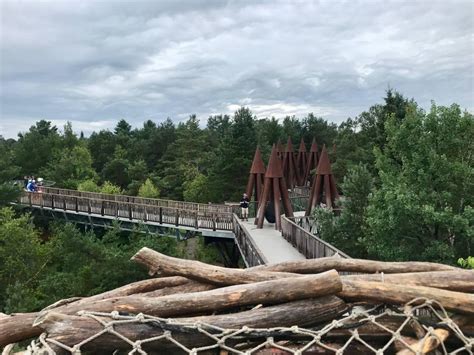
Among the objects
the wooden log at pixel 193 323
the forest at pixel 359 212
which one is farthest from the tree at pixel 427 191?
the wooden log at pixel 193 323

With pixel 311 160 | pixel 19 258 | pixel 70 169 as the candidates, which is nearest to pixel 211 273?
pixel 19 258

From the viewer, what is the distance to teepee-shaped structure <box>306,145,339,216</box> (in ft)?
59.3

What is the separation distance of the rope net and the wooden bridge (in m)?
5.64

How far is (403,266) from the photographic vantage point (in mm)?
2969

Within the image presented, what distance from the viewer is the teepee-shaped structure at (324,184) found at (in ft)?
59.3

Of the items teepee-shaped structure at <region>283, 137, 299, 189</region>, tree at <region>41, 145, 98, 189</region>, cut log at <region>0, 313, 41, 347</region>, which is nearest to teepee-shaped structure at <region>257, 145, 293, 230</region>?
teepee-shaped structure at <region>283, 137, 299, 189</region>

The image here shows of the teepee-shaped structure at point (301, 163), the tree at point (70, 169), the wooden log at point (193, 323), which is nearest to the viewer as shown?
the wooden log at point (193, 323)

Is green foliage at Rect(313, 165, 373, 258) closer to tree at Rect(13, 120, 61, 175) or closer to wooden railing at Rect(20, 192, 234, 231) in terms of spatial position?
wooden railing at Rect(20, 192, 234, 231)

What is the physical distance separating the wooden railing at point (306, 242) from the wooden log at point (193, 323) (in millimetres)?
5748

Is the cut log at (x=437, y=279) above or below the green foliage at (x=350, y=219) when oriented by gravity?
above

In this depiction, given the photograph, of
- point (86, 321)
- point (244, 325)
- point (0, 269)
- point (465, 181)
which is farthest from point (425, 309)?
point (0, 269)

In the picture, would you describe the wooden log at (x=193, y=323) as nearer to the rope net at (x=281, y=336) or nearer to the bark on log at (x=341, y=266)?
the rope net at (x=281, y=336)

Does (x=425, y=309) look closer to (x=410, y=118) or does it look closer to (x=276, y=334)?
(x=276, y=334)

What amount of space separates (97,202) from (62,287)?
9703mm
